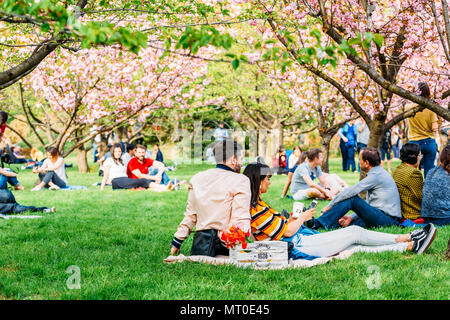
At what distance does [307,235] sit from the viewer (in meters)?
5.91

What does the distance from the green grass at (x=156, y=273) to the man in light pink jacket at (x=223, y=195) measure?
1.44 ft

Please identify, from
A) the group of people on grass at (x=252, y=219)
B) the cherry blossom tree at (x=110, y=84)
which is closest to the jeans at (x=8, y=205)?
the group of people on grass at (x=252, y=219)

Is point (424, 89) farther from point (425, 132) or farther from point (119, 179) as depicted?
point (119, 179)

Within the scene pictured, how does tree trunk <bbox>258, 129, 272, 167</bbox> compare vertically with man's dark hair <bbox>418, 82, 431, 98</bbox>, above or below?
below

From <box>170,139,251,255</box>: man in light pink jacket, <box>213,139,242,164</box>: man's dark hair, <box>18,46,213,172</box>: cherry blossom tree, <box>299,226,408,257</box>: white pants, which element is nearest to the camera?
<box>170,139,251,255</box>: man in light pink jacket

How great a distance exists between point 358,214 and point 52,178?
932cm

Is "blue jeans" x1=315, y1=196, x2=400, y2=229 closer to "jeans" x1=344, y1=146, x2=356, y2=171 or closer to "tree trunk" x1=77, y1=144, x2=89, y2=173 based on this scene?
"jeans" x1=344, y1=146, x2=356, y2=171

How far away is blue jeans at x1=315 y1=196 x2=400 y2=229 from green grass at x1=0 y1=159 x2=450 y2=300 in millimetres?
259

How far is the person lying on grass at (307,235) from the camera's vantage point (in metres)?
5.06

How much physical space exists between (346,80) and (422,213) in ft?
14.9

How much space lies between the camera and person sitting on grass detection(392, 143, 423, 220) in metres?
7.36

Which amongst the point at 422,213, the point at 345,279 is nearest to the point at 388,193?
the point at 422,213

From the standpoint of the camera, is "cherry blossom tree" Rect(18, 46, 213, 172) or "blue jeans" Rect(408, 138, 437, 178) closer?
"blue jeans" Rect(408, 138, 437, 178)

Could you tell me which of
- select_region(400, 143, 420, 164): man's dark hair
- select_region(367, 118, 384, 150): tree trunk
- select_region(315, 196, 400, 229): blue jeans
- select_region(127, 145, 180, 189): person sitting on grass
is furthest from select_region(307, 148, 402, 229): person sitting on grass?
select_region(127, 145, 180, 189): person sitting on grass
